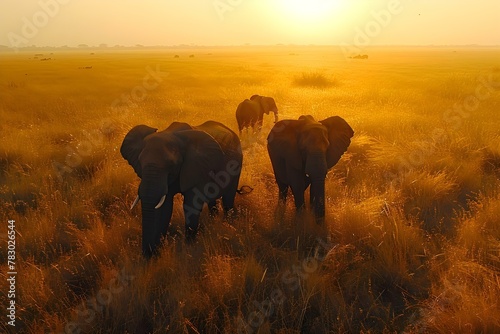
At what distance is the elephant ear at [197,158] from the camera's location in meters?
4.28

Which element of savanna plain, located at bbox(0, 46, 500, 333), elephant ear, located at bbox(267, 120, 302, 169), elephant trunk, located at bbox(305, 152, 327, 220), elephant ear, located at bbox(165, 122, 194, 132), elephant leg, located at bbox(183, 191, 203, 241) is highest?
elephant ear, located at bbox(165, 122, 194, 132)

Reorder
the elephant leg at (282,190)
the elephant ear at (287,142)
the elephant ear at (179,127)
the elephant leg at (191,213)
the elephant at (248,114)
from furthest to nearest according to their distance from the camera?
the elephant at (248,114)
the elephant leg at (282,190)
the elephant ear at (287,142)
the elephant ear at (179,127)
the elephant leg at (191,213)

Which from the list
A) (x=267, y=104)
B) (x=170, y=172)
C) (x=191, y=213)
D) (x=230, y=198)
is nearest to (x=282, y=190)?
(x=230, y=198)

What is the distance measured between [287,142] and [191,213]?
1.78 meters

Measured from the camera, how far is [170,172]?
4.12 m

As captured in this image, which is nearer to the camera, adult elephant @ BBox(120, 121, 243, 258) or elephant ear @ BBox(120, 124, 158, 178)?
adult elephant @ BBox(120, 121, 243, 258)

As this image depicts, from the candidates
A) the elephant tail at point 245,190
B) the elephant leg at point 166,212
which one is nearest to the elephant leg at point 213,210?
the elephant tail at point 245,190

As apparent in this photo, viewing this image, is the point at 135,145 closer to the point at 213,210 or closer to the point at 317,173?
the point at 213,210

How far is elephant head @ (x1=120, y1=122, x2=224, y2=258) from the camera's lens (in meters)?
3.91

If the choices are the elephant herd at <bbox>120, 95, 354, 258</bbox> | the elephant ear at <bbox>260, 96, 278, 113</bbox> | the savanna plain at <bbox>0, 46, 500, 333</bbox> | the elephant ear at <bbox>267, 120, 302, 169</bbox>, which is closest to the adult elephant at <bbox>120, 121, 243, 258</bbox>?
the elephant herd at <bbox>120, 95, 354, 258</bbox>

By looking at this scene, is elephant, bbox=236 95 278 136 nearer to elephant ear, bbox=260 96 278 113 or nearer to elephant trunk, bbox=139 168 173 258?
elephant ear, bbox=260 96 278 113

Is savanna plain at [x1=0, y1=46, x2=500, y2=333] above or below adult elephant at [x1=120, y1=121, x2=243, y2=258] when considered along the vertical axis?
below

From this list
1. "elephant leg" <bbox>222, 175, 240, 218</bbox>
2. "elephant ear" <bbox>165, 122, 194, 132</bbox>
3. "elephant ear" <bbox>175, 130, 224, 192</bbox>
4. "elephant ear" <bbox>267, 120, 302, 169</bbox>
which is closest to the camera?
"elephant ear" <bbox>175, 130, 224, 192</bbox>

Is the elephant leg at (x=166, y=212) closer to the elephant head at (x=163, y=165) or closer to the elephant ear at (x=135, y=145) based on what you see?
the elephant head at (x=163, y=165)
